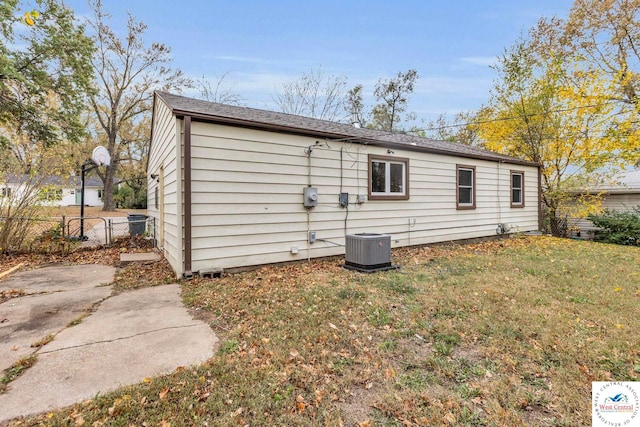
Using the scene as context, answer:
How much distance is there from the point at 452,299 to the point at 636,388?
2.01 m

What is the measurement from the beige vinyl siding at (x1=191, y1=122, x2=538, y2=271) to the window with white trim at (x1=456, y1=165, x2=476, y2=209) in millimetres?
396

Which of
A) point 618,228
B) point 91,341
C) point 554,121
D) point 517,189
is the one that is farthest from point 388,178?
point 618,228

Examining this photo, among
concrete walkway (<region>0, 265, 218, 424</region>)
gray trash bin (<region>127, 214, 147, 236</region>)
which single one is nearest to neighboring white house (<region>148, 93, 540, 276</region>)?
concrete walkway (<region>0, 265, 218, 424</region>)

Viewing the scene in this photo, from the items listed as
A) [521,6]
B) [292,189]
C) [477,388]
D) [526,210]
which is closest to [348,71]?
[521,6]

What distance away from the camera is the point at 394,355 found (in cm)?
284

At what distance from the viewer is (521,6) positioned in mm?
12914

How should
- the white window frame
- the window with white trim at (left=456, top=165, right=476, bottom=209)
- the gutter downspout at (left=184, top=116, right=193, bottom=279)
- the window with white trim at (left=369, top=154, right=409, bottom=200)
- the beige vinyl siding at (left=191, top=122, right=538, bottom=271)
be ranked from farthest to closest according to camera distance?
the white window frame
the window with white trim at (left=456, top=165, right=476, bottom=209)
the window with white trim at (left=369, top=154, right=409, bottom=200)
the beige vinyl siding at (left=191, top=122, right=538, bottom=271)
the gutter downspout at (left=184, top=116, right=193, bottom=279)

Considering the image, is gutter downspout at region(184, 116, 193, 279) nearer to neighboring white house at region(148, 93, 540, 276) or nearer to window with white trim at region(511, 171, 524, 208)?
neighboring white house at region(148, 93, 540, 276)

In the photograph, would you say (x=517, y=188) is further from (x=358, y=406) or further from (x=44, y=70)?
(x=44, y=70)

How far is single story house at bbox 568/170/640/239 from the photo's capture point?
43.7ft

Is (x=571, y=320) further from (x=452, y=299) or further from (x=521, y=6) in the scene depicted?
(x=521, y=6)

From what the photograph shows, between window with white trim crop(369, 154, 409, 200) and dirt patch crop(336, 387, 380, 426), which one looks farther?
window with white trim crop(369, 154, 409, 200)
